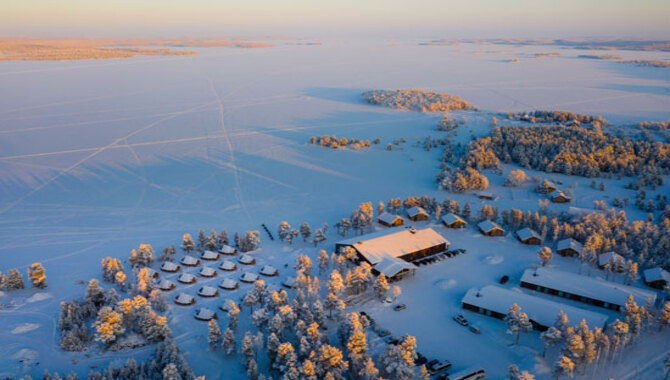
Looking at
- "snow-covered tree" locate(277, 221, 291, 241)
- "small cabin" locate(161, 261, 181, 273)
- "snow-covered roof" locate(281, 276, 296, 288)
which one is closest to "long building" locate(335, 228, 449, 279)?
"snow-covered tree" locate(277, 221, 291, 241)

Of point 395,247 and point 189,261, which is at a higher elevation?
point 395,247

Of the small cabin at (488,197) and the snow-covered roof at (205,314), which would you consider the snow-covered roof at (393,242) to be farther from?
the small cabin at (488,197)

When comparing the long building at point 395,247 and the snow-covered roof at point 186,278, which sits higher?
the long building at point 395,247

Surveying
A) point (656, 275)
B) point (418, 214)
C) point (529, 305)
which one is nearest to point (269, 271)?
point (418, 214)

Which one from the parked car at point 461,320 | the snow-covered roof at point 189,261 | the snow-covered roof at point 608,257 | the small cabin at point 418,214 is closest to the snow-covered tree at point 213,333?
the snow-covered roof at point 189,261

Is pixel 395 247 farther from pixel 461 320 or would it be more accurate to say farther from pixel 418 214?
pixel 461 320
